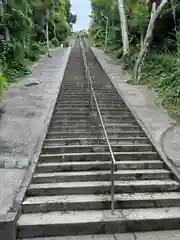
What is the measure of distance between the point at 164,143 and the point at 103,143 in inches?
55.1

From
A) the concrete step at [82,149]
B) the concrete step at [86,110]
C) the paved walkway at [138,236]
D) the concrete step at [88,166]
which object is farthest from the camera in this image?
the concrete step at [86,110]

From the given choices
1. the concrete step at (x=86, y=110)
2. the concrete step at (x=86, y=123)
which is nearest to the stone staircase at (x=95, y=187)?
the concrete step at (x=86, y=123)

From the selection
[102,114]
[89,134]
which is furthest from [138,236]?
[102,114]

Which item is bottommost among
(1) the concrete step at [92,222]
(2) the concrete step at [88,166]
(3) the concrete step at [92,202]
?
(1) the concrete step at [92,222]

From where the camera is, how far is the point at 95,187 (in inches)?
247

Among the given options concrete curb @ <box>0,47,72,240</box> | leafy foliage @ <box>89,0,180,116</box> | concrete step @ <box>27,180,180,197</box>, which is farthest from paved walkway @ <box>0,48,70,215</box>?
leafy foliage @ <box>89,0,180,116</box>

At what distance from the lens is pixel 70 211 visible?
5820 mm

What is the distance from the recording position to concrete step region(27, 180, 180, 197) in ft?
20.5

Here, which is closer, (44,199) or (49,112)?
(44,199)

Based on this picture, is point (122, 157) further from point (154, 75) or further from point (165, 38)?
point (165, 38)

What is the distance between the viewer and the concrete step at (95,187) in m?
6.24

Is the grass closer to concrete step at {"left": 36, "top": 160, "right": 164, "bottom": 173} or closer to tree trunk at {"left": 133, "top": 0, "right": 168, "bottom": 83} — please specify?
tree trunk at {"left": 133, "top": 0, "right": 168, "bottom": 83}

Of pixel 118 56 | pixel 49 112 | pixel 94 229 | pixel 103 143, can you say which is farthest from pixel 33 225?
pixel 118 56

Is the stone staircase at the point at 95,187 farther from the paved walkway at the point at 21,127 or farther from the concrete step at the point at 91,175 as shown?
the paved walkway at the point at 21,127
